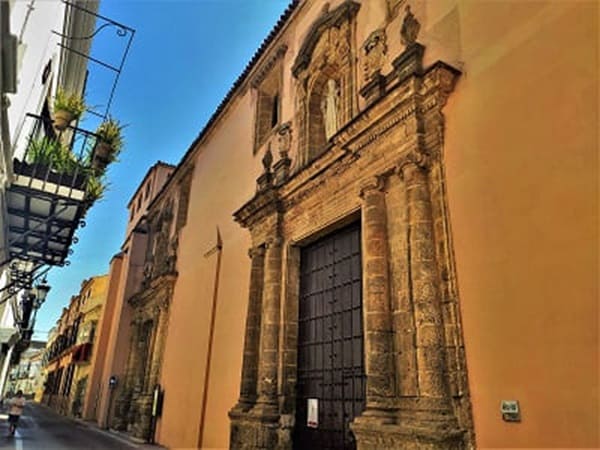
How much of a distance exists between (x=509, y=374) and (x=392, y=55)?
4.17 m

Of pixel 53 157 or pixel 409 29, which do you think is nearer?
pixel 53 157

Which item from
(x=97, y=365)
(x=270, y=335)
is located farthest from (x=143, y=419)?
(x=97, y=365)

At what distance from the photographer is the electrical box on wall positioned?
352 centimetres

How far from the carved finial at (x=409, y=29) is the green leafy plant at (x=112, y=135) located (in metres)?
3.69

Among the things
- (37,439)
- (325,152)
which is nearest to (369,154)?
(325,152)

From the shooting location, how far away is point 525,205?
3.86 metres

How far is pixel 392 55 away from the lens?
19.7 ft

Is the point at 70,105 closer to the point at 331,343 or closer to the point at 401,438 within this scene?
the point at 331,343

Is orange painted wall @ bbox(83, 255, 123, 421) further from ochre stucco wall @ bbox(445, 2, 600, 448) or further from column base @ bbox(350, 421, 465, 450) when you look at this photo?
ochre stucco wall @ bbox(445, 2, 600, 448)

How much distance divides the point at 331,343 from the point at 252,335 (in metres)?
1.92

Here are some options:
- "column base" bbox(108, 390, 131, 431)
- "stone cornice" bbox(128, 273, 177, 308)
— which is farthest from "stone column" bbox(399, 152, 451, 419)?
"column base" bbox(108, 390, 131, 431)

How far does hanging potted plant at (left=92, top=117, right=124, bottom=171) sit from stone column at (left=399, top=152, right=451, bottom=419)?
3.42 metres

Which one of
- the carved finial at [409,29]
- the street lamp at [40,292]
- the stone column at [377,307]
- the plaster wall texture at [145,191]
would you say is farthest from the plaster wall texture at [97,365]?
the carved finial at [409,29]

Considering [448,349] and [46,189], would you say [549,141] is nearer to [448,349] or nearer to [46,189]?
[448,349]
